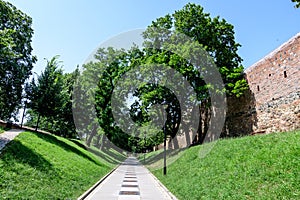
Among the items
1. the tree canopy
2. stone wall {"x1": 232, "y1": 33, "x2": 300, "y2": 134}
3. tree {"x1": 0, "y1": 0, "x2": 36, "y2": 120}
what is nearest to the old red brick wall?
stone wall {"x1": 232, "y1": 33, "x2": 300, "y2": 134}

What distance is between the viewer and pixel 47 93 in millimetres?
20500

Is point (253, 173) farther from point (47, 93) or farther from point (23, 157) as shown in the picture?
point (47, 93)

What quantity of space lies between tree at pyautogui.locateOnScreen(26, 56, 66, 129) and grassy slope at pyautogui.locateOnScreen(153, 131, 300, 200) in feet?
47.0

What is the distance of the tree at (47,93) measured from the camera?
20.5 meters

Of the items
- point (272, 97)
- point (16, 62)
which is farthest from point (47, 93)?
point (272, 97)

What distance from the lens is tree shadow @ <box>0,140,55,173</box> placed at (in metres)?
9.29

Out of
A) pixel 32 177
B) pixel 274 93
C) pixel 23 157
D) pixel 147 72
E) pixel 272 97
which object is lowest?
pixel 32 177

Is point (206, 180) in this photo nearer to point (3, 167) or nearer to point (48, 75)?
point (3, 167)

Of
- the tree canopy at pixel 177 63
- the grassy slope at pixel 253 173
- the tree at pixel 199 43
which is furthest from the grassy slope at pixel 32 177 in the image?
the tree at pixel 199 43

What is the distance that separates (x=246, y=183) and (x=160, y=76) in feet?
53.8

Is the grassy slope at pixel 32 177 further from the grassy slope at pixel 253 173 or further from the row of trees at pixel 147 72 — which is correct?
the row of trees at pixel 147 72

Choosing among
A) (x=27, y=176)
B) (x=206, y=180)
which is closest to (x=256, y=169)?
(x=206, y=180)

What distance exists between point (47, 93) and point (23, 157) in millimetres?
11106

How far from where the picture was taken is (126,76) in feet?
80.7
